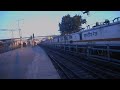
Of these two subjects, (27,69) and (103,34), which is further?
(103,34)

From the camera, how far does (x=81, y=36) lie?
914 inches

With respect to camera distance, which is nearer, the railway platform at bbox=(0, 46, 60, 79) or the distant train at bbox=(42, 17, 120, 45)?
the railway platform at bbox=(0, 46, 60, 79)

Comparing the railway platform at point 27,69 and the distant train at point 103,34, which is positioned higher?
the distant train at point 103,34

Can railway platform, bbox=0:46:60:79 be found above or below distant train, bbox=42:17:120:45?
below

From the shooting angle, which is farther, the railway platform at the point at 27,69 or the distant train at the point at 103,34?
the distant train at the point at 103,34

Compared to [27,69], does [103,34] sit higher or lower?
higher
